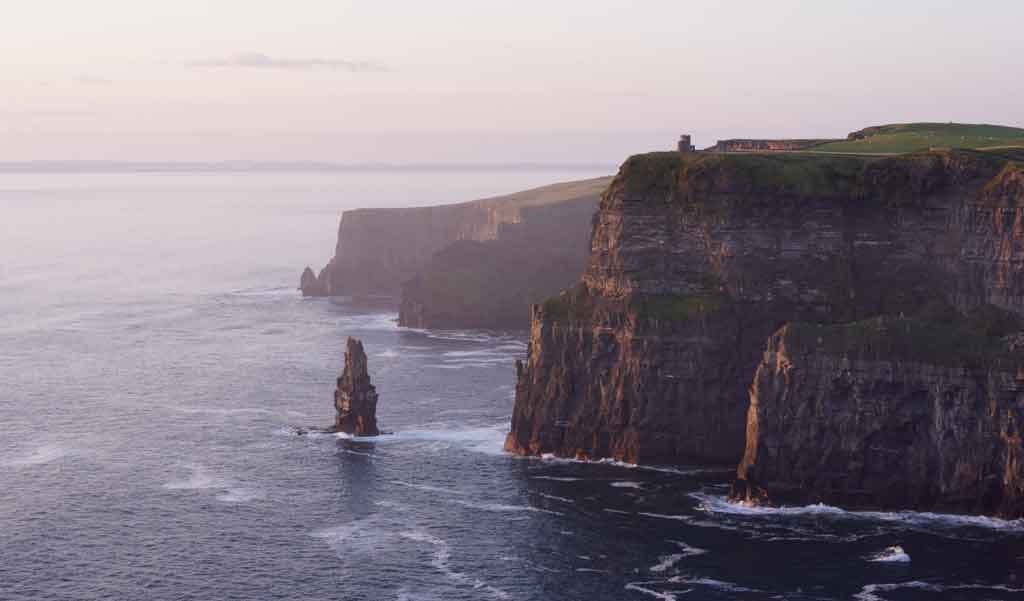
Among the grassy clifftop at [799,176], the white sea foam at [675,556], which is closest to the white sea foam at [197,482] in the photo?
the white sea foam at [675,556]

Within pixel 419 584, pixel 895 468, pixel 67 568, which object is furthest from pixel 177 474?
pixel 895 468

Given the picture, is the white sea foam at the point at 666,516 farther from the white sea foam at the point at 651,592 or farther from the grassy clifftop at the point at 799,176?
the grassy clifftop at the point at 799,176

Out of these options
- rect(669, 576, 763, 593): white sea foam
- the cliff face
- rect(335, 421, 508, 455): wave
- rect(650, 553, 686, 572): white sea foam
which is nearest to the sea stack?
rect(335, 421, 508, 455): wave

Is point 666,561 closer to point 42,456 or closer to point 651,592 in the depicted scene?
point 651,592

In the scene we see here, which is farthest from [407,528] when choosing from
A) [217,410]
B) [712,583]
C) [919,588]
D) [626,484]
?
[217,410]

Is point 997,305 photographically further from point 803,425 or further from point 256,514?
point 256,514

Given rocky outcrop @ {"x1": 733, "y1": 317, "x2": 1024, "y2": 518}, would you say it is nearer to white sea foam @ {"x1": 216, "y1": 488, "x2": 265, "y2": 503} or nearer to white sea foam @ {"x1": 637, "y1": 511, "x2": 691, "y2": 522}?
white sea foam @ {"x1": 637, "y1": 511, "x2": 691, "y2": 522}
